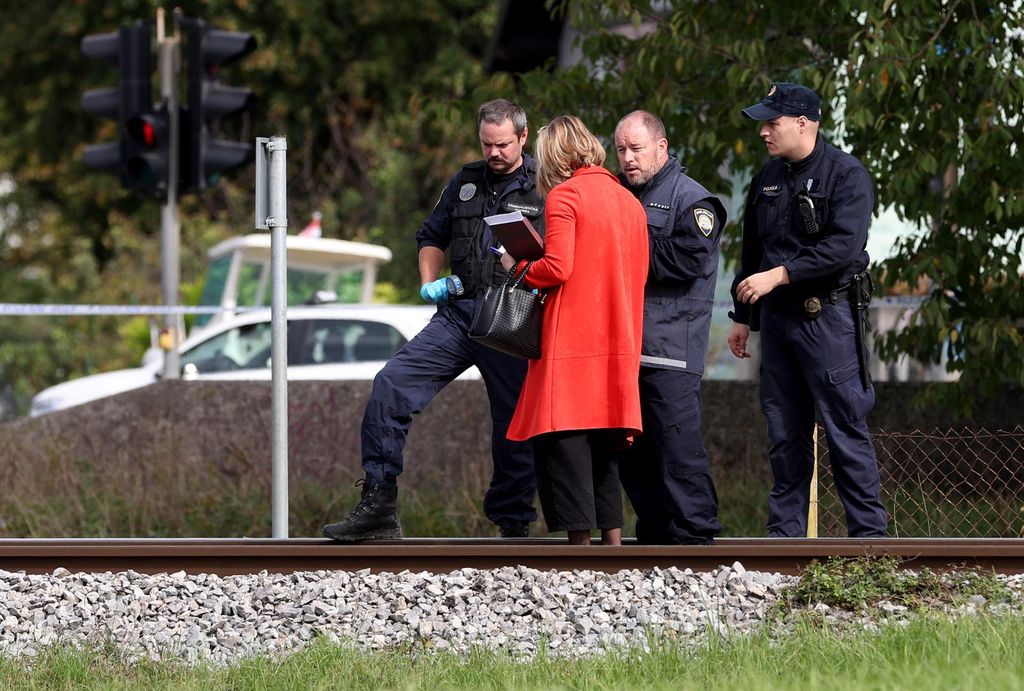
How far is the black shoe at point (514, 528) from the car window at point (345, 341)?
688 centimetres

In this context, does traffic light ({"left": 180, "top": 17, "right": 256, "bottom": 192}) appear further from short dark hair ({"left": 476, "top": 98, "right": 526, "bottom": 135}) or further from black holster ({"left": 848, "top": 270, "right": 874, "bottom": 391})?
black holster ({"left": 848, "top": 270, "right": 874, "bottom": 391})

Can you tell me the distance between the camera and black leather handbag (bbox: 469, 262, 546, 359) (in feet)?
21.2

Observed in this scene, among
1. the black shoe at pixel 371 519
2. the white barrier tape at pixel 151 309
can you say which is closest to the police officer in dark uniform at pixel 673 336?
the black shoe at pixel 371 519

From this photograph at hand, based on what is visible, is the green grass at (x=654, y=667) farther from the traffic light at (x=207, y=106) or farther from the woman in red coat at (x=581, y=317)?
the traffic light at (x=207, y=106)

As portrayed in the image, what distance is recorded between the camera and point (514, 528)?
24.3 feet

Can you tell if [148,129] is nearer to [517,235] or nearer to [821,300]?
[517,235]

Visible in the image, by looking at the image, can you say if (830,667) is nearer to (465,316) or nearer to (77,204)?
(465,316)

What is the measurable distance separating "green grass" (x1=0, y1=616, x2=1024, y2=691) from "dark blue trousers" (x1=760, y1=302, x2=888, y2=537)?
61.1 inches

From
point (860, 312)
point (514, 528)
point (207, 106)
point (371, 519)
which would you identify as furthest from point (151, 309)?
point (860, 312)

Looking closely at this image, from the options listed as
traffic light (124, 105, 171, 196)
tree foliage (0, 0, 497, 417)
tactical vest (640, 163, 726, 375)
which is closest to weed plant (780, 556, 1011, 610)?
tactical vest (640, 163, 726, 375)

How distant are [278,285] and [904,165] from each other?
3.46 meters

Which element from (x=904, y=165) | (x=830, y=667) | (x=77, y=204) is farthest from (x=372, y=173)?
(x=830, y=667)

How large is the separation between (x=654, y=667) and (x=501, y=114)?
2742mm

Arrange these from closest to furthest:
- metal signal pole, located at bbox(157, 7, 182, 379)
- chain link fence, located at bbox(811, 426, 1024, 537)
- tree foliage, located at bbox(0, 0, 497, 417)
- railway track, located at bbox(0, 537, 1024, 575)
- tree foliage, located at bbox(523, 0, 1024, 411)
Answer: railway track, located at bbox(0, 537, 1024, 575)
chain link fence, located at bbox(811, 426, 1024, 537)
tree foliage, located at bbox(523, 0, 1024, 411)
metal signal pole, located at bbox(157, 7, 182, 379)
tree foliage, located at bbox(0, 0, 497, 417)
